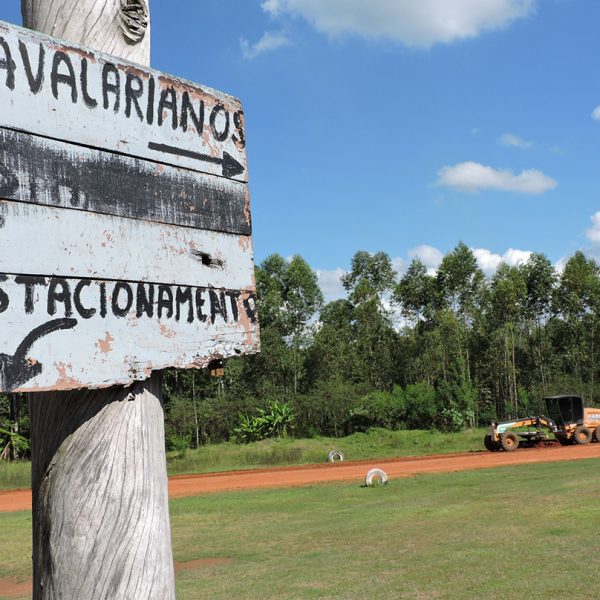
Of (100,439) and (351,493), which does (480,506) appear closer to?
(351,493)

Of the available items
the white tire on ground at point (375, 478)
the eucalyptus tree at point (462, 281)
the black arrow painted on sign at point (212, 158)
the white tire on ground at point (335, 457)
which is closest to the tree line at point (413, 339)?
the eucalyptus tree at point (462, 281)

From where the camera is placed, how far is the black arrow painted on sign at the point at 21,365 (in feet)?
5.32

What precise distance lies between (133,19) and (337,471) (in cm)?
2194

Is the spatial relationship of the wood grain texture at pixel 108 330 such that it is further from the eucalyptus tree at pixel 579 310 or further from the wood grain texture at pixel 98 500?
the eucalyptus tree at pixel 579 310

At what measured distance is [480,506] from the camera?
13.2m

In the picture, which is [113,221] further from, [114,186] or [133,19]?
[133,19]

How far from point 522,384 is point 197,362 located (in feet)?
196

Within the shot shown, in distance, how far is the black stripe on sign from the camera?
170 cm

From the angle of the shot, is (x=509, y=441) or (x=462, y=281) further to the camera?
(x=462, y=281)

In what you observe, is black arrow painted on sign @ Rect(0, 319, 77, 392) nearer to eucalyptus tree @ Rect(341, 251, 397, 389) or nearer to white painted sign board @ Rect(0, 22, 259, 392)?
white painted sign board @ Rect(0, 22, 259, 392)

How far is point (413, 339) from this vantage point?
59344 mm

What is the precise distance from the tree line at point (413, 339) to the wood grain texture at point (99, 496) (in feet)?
149

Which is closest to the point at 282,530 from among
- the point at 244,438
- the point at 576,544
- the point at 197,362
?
the point at 576,544

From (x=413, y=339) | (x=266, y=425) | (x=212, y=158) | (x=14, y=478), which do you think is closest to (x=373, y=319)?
(x=413, y=339)
